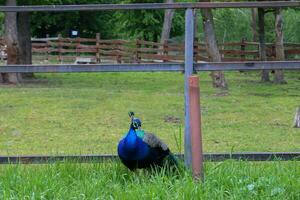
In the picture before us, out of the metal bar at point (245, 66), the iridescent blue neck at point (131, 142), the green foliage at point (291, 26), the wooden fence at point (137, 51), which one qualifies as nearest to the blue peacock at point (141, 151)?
the iridescent blue neck at point (131, 142)

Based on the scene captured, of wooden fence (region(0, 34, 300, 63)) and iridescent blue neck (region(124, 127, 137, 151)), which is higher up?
wooden fence (region(0, 34, 300, 63))

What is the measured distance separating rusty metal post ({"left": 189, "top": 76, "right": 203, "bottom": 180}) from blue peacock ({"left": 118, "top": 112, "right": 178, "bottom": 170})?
16.6 inches

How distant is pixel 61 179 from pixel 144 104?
966 cm

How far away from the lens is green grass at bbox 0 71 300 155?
8.77 m

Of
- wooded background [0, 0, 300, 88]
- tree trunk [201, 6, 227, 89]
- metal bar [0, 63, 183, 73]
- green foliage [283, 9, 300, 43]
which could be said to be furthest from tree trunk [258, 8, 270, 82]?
metal bar [0, 63, 183, 73]

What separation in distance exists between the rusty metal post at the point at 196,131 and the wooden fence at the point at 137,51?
21.7 m

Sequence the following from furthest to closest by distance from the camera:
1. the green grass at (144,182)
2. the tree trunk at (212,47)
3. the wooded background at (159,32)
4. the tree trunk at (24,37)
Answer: the tree trunk at (24,37) → the wooded background at (159,32) → the tree trunk at (212,47) → the green grass at (144,182)

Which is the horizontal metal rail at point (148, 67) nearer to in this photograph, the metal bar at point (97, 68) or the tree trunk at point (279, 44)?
the metal bar at point (97, 68)

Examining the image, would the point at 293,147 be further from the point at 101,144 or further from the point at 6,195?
the point at 6,195

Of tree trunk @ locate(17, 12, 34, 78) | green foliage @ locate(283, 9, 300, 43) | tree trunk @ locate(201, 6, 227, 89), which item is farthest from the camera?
green foliage @ locate(283, 9, 300, 43)

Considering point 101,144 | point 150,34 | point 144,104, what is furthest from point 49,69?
point 150,34

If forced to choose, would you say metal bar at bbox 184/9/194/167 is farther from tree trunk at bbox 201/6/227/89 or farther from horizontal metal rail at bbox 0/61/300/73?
tree trunk at bbox 201/6/227/89

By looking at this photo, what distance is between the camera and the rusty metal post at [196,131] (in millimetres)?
4340

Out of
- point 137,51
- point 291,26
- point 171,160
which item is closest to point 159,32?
point 291,26
